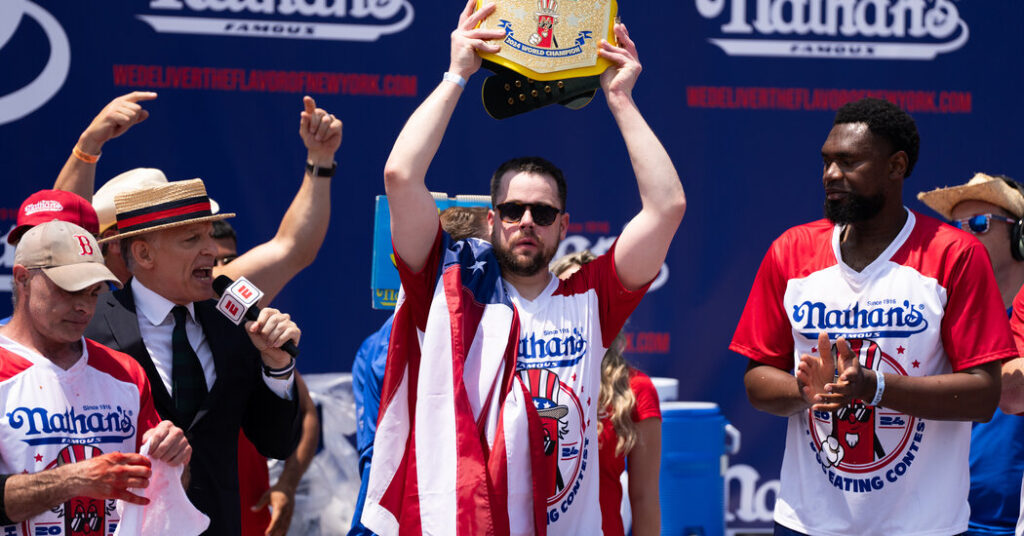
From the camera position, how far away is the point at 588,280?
280 cm

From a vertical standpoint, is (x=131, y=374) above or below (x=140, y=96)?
below

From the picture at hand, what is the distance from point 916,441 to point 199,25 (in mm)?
3236

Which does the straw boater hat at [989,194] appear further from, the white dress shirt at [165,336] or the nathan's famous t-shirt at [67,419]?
the nathan's famous t-shirt at [67,419]

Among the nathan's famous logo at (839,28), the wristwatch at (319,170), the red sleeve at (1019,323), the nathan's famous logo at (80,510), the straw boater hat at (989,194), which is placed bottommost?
the nathan's famous logo at (80,510)

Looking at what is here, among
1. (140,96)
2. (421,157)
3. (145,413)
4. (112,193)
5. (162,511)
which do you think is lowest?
(162,511)

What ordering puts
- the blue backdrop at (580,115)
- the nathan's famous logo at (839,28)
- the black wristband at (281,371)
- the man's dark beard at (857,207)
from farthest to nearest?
the nathan's famous logo at (839,28), the blue backdrop at (580,115), the black wristband at (281,371), the man's dark beard at (857,207)

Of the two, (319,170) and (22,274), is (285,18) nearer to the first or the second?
(319,170)

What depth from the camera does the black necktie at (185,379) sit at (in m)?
2.89

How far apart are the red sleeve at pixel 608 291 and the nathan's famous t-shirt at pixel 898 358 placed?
441 mm

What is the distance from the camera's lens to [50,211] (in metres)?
2.84

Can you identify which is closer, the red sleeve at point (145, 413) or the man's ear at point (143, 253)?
the red sleeve at point (145, 413)

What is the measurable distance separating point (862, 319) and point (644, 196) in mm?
637

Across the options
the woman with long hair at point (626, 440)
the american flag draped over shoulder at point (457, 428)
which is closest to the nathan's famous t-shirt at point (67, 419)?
the american flag draped over shoulder at point (457, 428)

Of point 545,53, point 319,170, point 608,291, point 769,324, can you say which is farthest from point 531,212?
point 319,170
